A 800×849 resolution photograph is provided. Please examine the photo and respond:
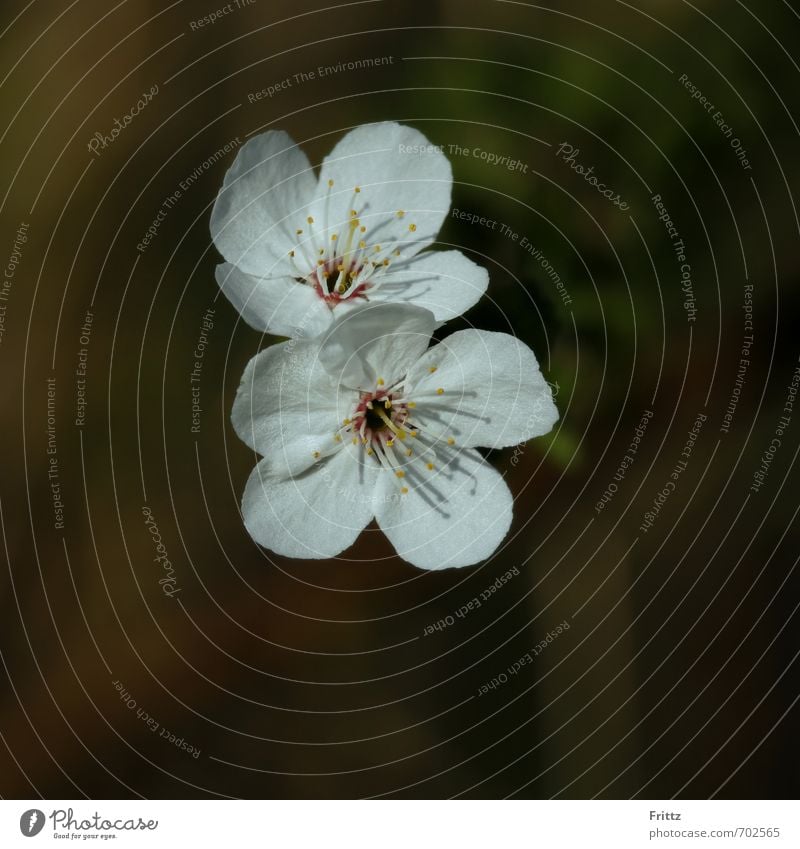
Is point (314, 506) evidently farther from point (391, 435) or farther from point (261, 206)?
point (261, 206)

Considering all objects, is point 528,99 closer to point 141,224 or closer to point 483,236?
point 483,236

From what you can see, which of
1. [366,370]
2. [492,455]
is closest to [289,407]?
[366,370]

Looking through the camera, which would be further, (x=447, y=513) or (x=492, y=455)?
(x=492, y=455)

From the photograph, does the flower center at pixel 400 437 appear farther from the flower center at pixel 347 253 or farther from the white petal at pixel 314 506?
the flower center at pixel 347 253

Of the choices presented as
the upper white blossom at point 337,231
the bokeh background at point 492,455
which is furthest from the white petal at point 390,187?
the bokeh background at point 492,455

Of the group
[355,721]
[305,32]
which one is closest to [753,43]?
[305,32]
